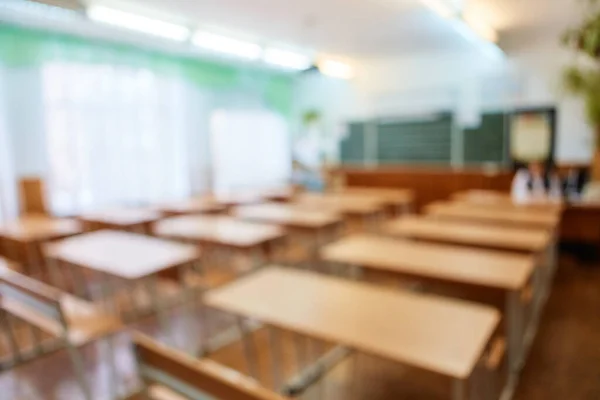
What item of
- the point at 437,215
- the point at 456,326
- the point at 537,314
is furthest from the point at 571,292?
the point at 456,326

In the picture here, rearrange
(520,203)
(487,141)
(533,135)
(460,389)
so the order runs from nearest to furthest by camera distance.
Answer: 1. (460,389)
2. (520,203)
3. (533,135)
4. (487,141)

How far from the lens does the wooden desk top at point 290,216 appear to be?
12.5 feet

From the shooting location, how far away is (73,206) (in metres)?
5.39

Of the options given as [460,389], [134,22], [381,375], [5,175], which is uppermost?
[134,22]

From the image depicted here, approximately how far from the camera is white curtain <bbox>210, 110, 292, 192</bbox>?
23.8ft

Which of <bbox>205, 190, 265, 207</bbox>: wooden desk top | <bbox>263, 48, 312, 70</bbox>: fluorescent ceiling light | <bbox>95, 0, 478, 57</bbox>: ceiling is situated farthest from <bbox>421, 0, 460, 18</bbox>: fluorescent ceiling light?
<bbox>205, 190, 265, 207</bbox>: wooden desk top

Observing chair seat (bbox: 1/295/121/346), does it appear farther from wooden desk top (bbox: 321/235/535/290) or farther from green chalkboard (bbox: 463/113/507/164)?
green chalkboard (bbox: 463/113/507/164)

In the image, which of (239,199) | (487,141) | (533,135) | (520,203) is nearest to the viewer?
(520,203)

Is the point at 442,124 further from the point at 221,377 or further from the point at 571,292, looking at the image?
the point at 221,377

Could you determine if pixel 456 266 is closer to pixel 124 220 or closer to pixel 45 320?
pixel 45 320

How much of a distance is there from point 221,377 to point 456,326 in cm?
94

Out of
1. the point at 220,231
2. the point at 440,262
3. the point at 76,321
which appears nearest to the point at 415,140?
the point at 220,231

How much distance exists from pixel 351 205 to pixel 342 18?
2153 millimetres

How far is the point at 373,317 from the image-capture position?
1.66m
